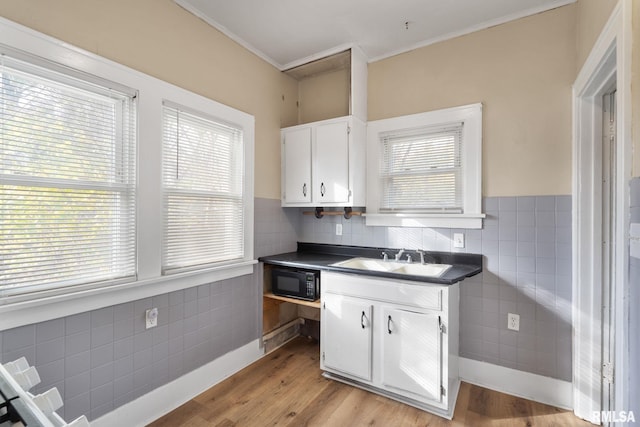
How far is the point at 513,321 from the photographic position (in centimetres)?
225

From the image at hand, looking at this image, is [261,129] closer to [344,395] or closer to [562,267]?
[344,395]

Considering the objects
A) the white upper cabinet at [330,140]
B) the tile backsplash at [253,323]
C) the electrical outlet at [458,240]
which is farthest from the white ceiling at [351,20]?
the electrical outlet at [458,240]

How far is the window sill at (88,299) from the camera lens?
55.2 inches

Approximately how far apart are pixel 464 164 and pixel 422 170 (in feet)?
1.09

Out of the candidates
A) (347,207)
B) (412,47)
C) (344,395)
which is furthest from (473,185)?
(344,395)

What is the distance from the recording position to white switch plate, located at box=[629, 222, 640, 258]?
1.07 m

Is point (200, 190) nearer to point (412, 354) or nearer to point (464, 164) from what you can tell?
point (412, 354)

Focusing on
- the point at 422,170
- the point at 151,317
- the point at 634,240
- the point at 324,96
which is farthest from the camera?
the point at 324,96

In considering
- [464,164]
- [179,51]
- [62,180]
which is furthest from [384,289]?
[179,51]

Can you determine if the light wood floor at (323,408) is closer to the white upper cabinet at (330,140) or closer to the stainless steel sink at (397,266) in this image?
the stainless steel sink at (397,266)

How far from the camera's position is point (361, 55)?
2750mm

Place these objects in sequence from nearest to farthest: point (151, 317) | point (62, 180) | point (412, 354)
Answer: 1. point (62, 180)
2. point (151, 317)
3. point (412, 354)

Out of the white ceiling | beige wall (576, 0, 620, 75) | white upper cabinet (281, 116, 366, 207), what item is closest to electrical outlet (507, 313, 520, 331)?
white upper cabinet (281, 116, 366, 207)

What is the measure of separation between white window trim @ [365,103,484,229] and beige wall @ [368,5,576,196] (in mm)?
69
